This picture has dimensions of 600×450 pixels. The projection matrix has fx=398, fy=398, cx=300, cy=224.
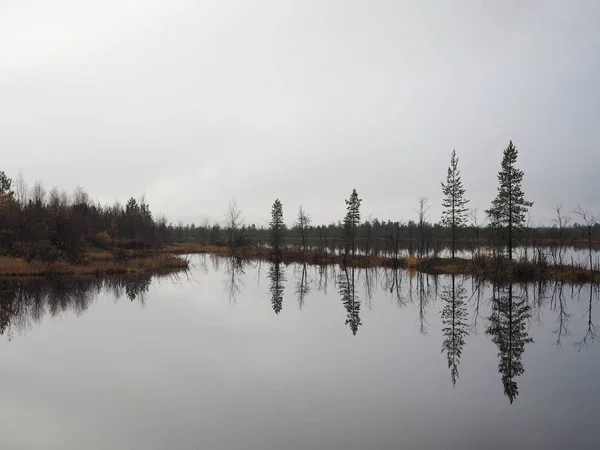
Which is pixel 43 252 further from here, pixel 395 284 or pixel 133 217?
pixel 133 217

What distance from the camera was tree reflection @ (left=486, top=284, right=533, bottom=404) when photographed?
9.68 metres

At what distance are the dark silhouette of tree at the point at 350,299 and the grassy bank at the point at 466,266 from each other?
8.48m

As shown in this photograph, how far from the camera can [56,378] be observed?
9.31 meters

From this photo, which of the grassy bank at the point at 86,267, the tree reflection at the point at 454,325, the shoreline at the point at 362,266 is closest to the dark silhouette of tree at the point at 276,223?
the shoreline at the point at 362,266

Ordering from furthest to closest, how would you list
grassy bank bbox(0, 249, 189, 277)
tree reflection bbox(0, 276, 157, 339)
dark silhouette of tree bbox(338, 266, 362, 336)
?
grassy bank bbox(0, 249, 189, 277) → tree reflection bbox(0, 276, 157, 339) → dark silhouette of tree bbox(338, 266, 362, 336)

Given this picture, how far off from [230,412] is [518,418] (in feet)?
17.6

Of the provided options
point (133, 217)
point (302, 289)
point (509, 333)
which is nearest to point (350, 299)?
point (302, 289)

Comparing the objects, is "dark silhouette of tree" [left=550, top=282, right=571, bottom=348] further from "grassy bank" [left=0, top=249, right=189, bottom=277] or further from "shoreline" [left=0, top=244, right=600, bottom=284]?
"grassy bank" [left=0, top=249, right=189, bottom=277]

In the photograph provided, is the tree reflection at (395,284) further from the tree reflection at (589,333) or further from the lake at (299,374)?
the tree reflection at (589,333)

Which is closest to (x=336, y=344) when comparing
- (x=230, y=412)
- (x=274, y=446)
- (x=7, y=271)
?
(x=230, y=412)

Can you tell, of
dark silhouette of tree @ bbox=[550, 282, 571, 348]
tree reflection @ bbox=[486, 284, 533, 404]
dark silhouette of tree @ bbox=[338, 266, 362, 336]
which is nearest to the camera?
tree reflection @ bbox=[486, 284, 533, 404]

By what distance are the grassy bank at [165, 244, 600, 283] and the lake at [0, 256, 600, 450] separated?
7.86 metres

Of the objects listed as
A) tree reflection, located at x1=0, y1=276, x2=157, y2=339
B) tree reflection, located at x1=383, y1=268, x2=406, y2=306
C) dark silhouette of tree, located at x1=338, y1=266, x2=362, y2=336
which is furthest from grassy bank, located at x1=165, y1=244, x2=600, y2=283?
tree reflection, located at x1=0, y1=276, x2=157, y2=339

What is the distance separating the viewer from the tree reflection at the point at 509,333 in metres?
9.68
